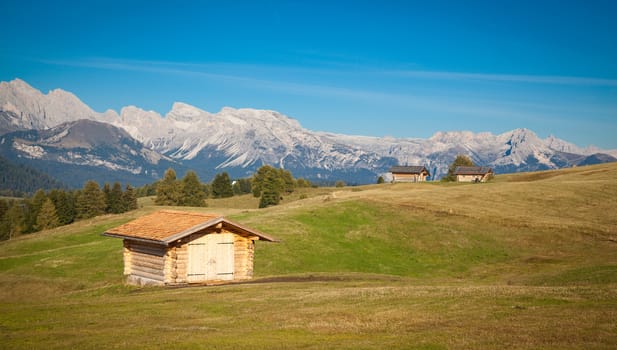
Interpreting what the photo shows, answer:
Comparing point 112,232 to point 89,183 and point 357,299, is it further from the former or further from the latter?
point 89,183

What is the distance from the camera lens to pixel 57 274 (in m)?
56.1

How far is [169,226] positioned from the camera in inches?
1764

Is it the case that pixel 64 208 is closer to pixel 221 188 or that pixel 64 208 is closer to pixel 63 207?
pixel 63 207

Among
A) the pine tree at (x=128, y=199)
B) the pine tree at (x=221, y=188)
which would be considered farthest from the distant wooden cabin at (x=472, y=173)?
the pine tree at (x=128, y=199)

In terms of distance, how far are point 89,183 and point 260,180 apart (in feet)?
153

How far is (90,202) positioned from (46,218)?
10.1 meters

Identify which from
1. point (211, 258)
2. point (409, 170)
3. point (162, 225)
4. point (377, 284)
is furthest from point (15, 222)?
point (377, 284)

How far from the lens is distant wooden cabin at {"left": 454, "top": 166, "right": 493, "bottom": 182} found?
536 ft

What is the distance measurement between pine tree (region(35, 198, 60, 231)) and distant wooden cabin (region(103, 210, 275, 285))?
97.7 m

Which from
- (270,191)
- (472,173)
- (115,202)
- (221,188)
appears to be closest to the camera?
(270,191)

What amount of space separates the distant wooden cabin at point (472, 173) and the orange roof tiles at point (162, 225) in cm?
12671

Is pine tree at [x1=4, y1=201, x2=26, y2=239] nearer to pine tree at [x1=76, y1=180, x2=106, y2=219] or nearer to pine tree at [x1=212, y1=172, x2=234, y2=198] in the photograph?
pine tree at [x1=76, y1=180, x2=106, y2=219]

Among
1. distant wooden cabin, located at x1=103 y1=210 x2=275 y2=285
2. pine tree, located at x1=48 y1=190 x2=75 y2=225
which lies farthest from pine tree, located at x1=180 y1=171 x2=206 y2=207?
distant wooden cabin, located at x1=103 y1=210 x2=275 y2=285

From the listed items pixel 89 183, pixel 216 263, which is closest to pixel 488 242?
pixel 216 263
